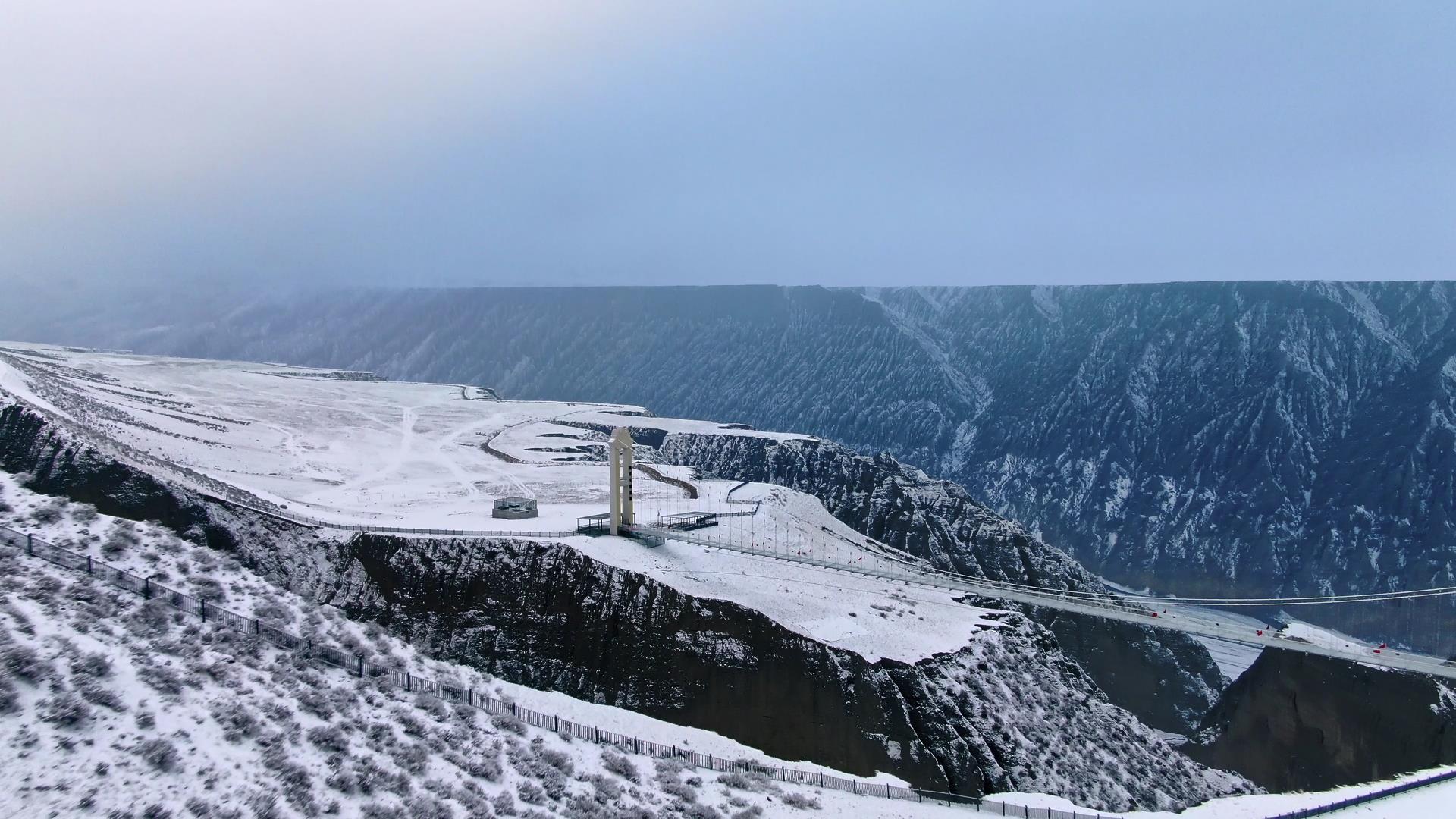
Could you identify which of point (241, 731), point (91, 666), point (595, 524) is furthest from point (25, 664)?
point (595, 524)

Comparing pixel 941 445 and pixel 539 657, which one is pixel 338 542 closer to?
pixel 539 657

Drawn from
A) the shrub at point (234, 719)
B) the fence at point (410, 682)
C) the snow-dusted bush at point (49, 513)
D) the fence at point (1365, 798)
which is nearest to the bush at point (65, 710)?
the shrub at point (234, 719)

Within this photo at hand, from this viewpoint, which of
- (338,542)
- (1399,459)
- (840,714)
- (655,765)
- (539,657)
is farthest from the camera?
(1399,459)

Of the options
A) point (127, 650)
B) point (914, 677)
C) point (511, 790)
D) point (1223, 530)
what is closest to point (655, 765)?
point (511, 790)

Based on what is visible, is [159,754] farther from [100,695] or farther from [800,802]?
[800,802]

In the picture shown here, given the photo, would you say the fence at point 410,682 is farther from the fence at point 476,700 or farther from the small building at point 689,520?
the small building at point 689,520

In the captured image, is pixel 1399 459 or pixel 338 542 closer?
pixel 338 542
